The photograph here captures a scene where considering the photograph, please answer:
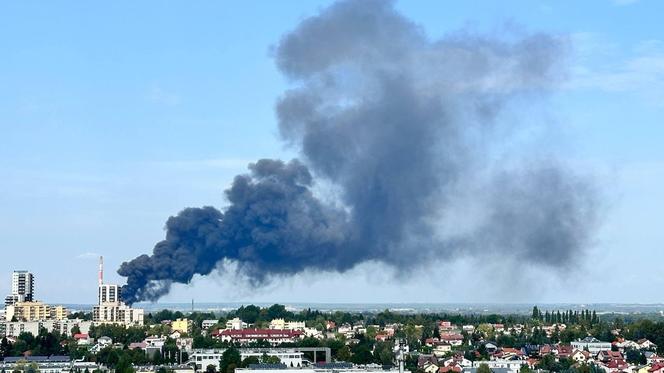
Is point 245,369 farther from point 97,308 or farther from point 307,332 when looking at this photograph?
point 97,308

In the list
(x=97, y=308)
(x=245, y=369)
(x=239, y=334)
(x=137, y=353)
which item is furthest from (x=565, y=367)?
(x=97, y=308)

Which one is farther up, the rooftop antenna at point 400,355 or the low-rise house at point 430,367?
the rooftop antenna at point 400,355

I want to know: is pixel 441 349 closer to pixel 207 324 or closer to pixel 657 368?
pixel 657 368

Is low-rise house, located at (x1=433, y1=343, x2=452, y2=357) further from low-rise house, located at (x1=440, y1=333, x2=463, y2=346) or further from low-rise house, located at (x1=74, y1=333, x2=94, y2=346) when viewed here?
low-rise house, located at (x1=74, y1=333, x2=94, y2=346)

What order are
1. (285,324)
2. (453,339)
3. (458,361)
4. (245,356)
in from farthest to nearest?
(285,324)
(453,339)
(458,361)
(245,356)


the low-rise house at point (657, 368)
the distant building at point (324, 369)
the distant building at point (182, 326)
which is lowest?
the low-rise house at point (657, 368)

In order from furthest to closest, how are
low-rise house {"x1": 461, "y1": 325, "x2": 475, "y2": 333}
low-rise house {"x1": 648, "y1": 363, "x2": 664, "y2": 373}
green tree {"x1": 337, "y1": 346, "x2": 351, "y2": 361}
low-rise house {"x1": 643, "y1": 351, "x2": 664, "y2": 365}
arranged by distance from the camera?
low-rise house {"x1": 461, "y1": 325, "x2": 475, "y2": 333} < green tree {"x1": 337, "y1": 346, "x2": 351, "y2": 361} < low-rise house {"x1": 643, "y1": 351, "x2": 664, "y2": 365} < low-rise house {"x1": 648, "y1": 363, "x2": 664, "y2": 373}

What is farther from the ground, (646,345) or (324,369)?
(646,345)

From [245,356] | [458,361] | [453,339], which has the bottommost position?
[458,361]

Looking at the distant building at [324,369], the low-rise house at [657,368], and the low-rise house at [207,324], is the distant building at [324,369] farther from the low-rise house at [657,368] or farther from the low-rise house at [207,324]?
the low-rise house at [207,324]

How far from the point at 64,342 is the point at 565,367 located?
992 inches

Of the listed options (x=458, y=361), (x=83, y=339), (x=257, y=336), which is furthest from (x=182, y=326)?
(x=458, y=361)

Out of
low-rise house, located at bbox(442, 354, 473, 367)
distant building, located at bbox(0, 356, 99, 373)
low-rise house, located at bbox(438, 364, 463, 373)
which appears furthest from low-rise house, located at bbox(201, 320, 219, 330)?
low-rise house, located at bbox(438, 364, 463, 373)

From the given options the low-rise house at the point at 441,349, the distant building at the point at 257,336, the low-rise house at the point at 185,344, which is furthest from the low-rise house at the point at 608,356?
the low-rise house at the point at 185,344
